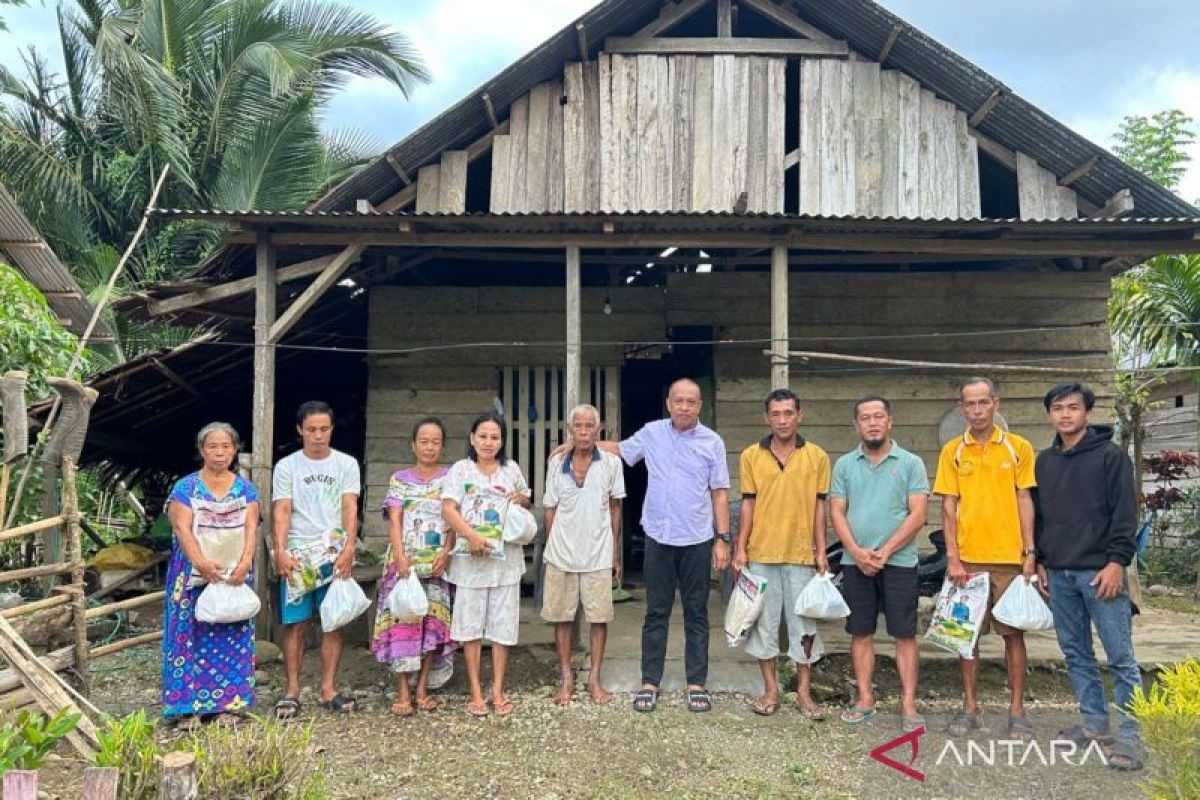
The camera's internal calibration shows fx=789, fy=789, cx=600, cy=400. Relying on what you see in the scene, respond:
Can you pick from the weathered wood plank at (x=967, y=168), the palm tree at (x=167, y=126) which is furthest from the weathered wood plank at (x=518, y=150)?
the palm tree at (x=167, y=126)

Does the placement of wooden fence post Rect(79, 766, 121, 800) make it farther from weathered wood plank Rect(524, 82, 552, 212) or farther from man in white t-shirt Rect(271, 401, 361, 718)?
weathered wood plank Rect(524, 82, 552, 212)

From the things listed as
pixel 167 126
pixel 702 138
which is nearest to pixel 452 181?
pixel 702 138

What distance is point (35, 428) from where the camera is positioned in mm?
7180

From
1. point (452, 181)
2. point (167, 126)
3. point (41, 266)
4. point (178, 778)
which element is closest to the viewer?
point (178, 778)

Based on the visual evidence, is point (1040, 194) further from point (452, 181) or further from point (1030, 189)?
point (452, 181)

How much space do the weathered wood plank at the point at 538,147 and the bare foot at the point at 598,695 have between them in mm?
4089

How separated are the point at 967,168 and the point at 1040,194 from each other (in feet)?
2.25

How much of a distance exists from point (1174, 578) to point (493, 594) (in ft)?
33.9

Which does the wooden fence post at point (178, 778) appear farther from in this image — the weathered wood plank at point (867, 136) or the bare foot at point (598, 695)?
the weathered wood plank at point (867, 136)

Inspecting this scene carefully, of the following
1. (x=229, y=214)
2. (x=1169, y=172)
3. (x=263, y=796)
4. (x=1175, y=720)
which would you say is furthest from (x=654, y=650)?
(x=1169, y=172)

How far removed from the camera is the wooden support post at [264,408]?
5.61m

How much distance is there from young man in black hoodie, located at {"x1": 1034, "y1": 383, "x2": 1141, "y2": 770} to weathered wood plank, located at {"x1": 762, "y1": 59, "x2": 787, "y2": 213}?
3514 mm

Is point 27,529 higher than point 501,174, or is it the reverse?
point 501,174

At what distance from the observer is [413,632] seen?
4375mm
